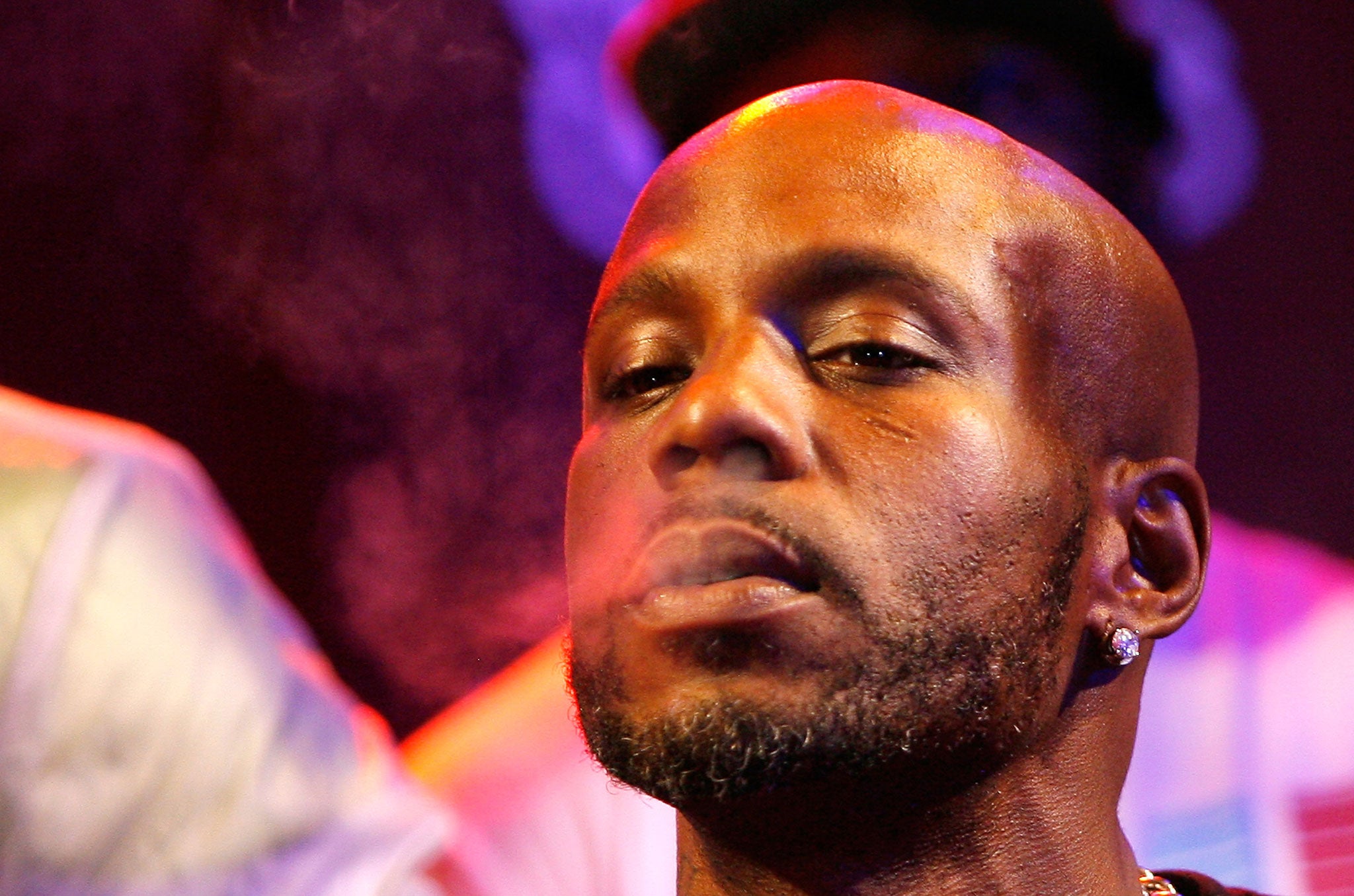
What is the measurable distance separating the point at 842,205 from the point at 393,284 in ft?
4.85

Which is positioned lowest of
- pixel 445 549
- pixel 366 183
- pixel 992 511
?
pixel 445 549

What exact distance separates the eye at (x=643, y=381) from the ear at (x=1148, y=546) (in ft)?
2.09

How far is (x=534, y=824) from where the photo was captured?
291 cm

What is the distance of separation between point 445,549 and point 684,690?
157cm

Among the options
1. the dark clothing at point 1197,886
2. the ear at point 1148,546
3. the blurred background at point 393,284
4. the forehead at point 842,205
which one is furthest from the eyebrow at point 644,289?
the dark clothing at point 1197,886

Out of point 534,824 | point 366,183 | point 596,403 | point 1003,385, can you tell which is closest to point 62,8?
point 366,183

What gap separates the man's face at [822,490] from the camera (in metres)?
1.58

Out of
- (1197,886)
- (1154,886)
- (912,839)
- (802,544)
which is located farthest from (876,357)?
(1197,886)

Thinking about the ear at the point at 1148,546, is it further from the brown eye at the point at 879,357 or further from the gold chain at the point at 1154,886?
the gold chain at the point at 1154,886

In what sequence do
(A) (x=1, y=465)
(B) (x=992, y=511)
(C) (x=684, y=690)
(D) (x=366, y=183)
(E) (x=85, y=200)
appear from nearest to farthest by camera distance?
(C) (x=684, y=690) → (B) (x=992, y=511) → (A) (x=1, y=465) → (E) (x=85, y=200) → (D) (x=366, y=183)

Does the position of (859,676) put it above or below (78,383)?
above

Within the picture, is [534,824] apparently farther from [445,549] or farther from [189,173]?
[189,173]

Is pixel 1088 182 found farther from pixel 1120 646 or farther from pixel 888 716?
pixel 888 716

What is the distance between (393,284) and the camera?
3.04 m
